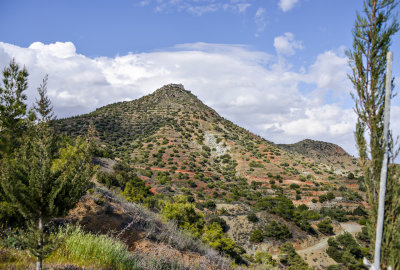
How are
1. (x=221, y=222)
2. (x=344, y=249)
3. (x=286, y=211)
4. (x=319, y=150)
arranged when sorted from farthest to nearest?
(x=319, y=150) → (x=286, y=211) → (x=221, y=222) → (x=344, y=249)

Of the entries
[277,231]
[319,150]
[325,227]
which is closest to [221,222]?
[277,231]

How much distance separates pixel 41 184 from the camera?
5250mm

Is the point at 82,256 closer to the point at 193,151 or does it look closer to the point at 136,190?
the point at 136,190

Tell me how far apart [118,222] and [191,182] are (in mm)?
28843

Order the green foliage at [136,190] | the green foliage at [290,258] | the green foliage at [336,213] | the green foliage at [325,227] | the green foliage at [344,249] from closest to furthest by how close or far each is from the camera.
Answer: the green foliage at [290,258] < the green foliage at [344,249] < the green foliage at [136,190] < the green foliage at [325,227] < the green foliage at [336,213]

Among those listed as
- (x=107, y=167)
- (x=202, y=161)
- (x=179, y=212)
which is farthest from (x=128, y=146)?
(x=179, y=212)

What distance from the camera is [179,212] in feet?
68.0

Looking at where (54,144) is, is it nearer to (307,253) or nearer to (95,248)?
(95,248)

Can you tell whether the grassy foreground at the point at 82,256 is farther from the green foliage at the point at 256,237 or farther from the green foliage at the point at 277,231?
the green foliage at the point at 277,231

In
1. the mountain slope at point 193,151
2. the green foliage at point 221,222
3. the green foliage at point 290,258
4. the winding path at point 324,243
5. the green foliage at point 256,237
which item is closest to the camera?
the green foliage at point 290,258

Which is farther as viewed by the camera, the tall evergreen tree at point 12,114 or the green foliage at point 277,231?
the green foliage at point 277,231

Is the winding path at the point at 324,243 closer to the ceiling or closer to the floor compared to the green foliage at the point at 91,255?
closer to the floor

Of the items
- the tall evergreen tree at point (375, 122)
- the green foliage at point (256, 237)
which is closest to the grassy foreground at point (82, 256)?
the tall evergreen tree at point (375, 122)

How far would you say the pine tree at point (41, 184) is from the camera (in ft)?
16.8
